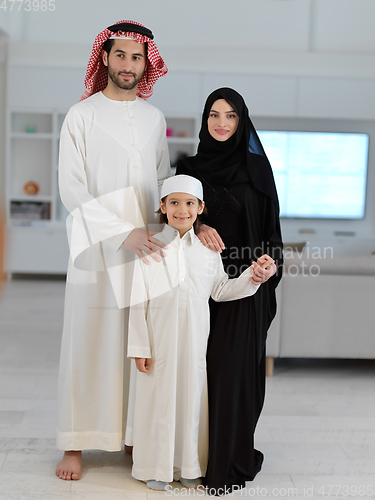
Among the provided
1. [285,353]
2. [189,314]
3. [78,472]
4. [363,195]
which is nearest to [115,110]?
[189,314]

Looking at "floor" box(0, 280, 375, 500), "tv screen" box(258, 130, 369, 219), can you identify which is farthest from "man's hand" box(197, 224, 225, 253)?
"tv screen" box(258, 130, 369, 219)

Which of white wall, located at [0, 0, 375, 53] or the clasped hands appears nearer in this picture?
the clasped hands

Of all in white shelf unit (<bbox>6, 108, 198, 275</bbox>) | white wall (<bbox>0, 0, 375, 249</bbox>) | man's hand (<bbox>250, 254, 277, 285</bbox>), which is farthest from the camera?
white shelf unit (<bbox>6, 108, 198, 275</bbox>)

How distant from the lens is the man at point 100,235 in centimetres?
185

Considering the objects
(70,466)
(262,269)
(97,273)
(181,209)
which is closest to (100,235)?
(97,273)

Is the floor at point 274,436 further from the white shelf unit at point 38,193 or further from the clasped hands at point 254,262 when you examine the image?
the white shelf unit at point 38,193

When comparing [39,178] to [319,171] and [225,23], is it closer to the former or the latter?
[225,23]

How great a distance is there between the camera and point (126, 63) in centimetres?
182

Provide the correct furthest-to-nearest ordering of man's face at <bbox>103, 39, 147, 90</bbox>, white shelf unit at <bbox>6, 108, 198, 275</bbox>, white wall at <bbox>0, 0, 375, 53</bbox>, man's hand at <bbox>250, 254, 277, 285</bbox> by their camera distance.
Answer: white wall at <bbox>0, 0, 375, 53</bbox> → white shelf unit at <bbox>6, 108, 198, 275</bbox> → man's face at <bbox>103, 39, 147, 90</bbox> → man's hand at <bbox>250, 254, 277, 285</bbox>

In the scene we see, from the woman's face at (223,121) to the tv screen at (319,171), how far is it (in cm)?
503

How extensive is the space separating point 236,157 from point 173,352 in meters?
0.74

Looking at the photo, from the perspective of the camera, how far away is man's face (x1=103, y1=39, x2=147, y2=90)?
1.81m

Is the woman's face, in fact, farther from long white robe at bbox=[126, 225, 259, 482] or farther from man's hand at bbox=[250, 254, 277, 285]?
man's hand at bbox=[250, 254, 277, 285]

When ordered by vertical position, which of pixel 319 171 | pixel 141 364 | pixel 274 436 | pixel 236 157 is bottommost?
pixel 274 436
